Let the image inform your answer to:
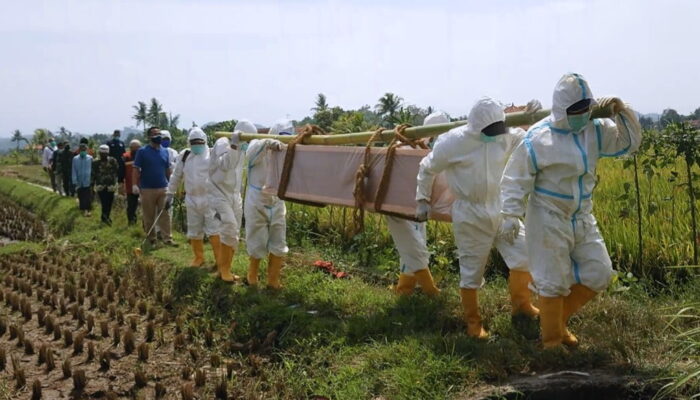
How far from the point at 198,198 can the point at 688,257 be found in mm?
4929

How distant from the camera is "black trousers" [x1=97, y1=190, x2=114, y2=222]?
37.4 ft

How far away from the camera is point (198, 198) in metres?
7.52

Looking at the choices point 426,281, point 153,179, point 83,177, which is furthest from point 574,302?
Result: point 83,177

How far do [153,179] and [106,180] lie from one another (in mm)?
2360

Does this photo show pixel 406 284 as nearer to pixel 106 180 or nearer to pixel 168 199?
pixel 168 199

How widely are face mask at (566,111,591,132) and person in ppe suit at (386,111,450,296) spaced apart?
5.86 feet

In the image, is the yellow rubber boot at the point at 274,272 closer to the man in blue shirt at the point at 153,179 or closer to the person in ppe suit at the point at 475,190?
the person in ppe suit at the point at 475,190

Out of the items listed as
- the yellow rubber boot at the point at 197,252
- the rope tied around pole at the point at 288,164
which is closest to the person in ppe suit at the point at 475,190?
the rope tied around pole at the point at 288,164

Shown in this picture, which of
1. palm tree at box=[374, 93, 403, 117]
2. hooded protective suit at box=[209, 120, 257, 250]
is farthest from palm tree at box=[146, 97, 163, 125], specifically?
hooded protective suit at box=[209, 120, 257, 250]

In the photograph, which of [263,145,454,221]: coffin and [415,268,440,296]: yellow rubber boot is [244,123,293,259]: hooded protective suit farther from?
[415,268,440,296]: yellow rubber boot

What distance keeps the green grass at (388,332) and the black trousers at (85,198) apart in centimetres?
570

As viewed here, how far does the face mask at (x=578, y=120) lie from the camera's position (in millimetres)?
3861

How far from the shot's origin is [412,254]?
5512 millimetres

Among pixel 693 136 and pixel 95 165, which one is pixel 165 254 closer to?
pixel 95 165
